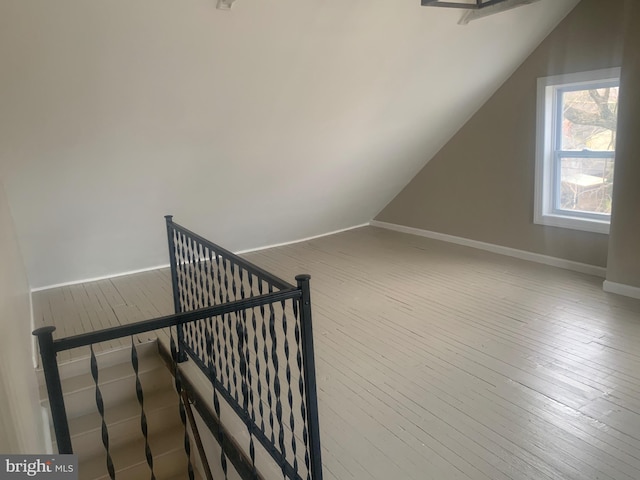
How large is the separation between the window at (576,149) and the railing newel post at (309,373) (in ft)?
11.9

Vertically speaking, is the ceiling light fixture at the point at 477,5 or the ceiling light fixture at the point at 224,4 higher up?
the ceiling light fixture at the point at 477,5

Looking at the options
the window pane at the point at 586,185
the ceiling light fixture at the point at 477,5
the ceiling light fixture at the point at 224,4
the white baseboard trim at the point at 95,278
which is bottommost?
the white baseboard trim at the point at 95,278

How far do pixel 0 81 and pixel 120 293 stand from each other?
8.29 ft

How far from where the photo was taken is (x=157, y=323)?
1.65m

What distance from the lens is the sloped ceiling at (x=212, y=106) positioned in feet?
8.89

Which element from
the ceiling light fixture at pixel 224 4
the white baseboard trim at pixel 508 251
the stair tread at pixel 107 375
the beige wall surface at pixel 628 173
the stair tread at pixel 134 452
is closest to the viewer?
the ceiling light fixture at pixel 224 4

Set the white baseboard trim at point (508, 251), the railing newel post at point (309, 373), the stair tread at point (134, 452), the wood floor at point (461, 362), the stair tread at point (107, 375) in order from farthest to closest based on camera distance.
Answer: the white baseboard trim at point (508, 251) < the stair tread at point (107, 375) < the stair tread at point (134, 452) < the wood floor at point (461, 362) < the railing newel post at point (309, 373)

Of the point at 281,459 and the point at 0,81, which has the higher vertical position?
the point at 0,81

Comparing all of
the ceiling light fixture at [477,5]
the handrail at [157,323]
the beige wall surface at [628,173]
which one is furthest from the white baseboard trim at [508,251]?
the handrail at [157,323]

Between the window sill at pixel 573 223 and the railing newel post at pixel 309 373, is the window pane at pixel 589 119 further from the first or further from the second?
the railing newel post at pixel 309 373

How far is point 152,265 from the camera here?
5.40 metres

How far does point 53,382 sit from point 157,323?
36cm

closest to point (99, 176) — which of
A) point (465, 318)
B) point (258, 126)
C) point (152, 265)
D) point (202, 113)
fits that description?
point (202, 113)

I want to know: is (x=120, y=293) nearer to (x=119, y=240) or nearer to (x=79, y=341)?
(x=119, y=240)
